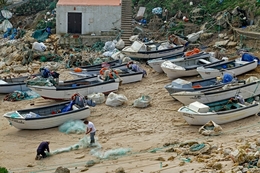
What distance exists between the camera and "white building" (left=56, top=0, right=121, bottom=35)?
30.0 metres

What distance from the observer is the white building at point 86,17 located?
30.0m

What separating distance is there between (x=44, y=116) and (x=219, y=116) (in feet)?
20.7

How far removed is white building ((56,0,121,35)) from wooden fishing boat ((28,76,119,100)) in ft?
26.0

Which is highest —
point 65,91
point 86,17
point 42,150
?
point 86,17

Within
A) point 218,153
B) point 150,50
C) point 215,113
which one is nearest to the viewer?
point 218,153

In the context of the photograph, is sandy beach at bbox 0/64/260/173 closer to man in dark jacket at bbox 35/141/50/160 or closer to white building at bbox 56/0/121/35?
man in dark jacket at bbox 35/141/50/160

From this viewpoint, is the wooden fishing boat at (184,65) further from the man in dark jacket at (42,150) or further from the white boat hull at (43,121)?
the man in dark jacket at (42,150)

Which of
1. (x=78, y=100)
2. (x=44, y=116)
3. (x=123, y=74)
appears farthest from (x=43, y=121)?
(x=123, y=74)

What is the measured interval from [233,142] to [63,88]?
853cm

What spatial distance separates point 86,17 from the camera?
98.7ft

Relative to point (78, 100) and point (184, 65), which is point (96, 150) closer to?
point (78, 100)

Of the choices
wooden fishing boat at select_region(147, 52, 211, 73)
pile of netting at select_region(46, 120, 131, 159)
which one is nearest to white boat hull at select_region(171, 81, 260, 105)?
pile of netting at select_region(46, 120, 131, 159)

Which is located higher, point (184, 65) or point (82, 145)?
point (184, 65)

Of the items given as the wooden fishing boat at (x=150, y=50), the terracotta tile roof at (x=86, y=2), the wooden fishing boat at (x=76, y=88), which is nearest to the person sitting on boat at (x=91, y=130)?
the wooden fishing boat at (x=76, y=88)
